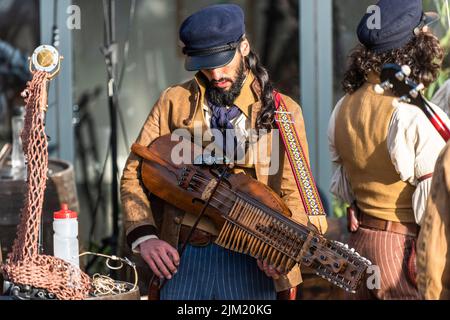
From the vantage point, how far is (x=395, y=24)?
190 inches

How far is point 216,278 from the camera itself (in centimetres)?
447

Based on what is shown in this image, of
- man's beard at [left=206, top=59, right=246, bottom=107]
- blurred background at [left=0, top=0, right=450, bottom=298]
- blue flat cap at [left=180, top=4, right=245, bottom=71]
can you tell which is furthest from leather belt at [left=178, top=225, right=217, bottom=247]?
Answer: blurred background at [left=0, top=0, right=450, bottom=298]

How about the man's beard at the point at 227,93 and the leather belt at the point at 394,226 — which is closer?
the man's beard at the point at 227,93

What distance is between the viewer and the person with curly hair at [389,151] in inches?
184

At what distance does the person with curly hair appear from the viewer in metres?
4.68

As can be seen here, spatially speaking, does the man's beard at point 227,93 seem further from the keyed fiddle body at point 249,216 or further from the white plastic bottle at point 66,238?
the white plastic bottle at point 66,238

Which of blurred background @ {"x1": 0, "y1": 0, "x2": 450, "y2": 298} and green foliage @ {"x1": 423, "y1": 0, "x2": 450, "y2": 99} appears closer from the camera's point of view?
green foliage @ {"x1": 423, "y1": 0, "x2": 450, "y2": 99}

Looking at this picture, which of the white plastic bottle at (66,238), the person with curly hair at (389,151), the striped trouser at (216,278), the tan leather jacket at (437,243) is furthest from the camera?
the person with curly hair at (389,151)

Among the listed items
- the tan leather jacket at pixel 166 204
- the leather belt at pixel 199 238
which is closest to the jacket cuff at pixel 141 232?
the tan leather jacket at pixel 166 204

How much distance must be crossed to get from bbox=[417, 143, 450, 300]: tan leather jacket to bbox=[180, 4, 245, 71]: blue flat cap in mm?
1347

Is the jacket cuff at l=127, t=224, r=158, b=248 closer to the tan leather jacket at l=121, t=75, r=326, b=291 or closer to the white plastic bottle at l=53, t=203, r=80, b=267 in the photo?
the tan leather jacket at l=121, t=75, r=326, b=291

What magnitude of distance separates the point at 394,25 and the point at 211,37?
2.85ft

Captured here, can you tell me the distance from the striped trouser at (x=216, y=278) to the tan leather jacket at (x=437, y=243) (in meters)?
1.20
